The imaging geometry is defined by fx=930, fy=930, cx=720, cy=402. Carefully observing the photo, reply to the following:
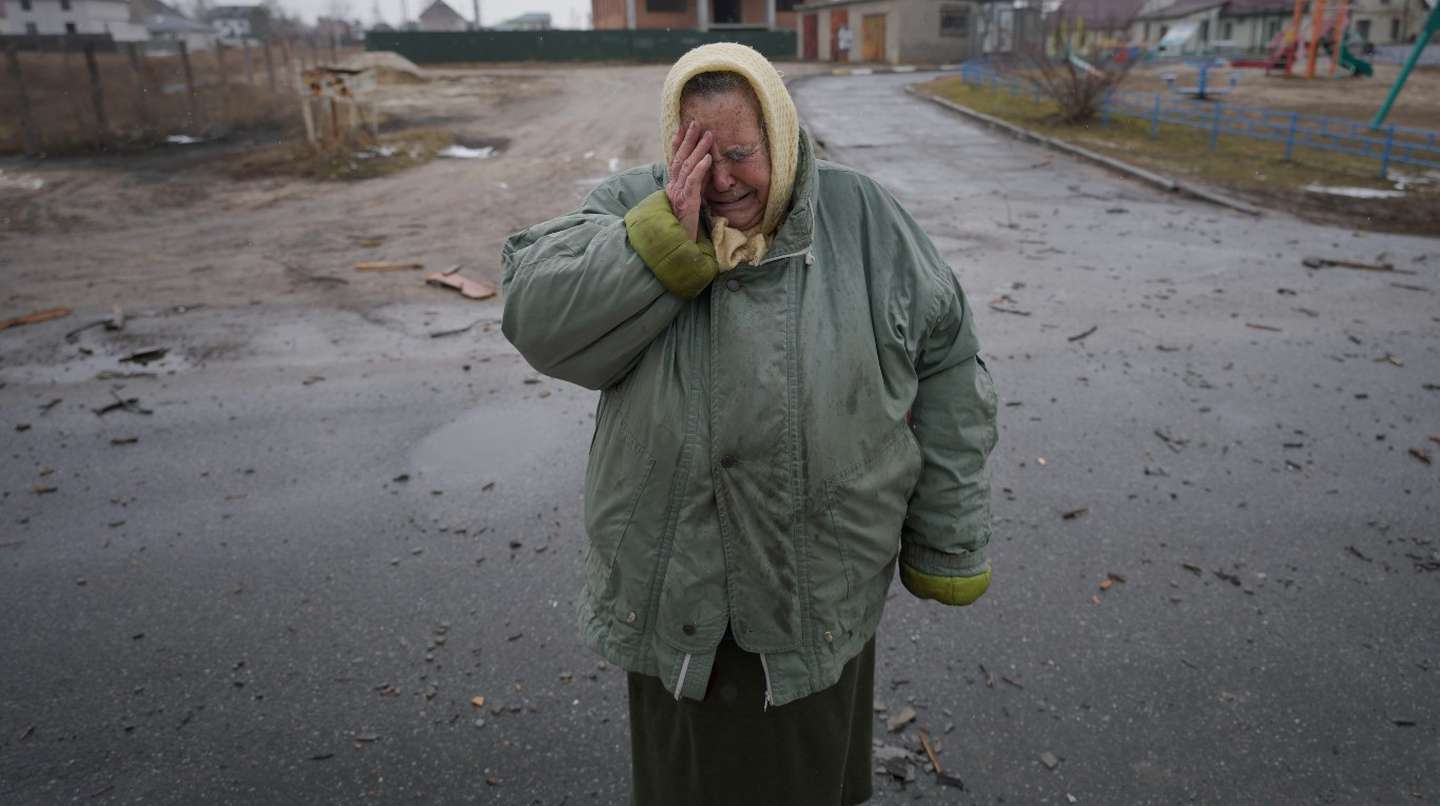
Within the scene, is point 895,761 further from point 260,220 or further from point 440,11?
point 440,11

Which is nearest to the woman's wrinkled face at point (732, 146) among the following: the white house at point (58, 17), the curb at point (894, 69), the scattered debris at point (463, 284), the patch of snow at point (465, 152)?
the scattered debris at point (463, 284)

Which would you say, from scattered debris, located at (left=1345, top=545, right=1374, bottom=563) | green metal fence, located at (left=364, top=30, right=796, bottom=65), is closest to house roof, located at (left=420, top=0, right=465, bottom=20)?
green metal fence, located at (left=364, top=30, right=796, bottom=65)

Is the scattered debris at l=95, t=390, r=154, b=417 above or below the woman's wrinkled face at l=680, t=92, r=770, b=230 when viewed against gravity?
below

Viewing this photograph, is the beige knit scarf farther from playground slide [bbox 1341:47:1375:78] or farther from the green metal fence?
the green metal fence

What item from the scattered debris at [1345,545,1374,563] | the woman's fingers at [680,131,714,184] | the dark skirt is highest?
the woman's fingers at [680,131,714,184]

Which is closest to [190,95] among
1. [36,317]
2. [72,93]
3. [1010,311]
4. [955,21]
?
[72,93]

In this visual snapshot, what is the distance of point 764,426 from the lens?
1815mm

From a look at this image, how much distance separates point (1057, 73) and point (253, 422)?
2189 cm

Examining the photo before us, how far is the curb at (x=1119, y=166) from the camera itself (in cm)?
1191

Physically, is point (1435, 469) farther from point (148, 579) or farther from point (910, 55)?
point (910, 55)

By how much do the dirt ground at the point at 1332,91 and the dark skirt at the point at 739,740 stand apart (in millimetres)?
22815

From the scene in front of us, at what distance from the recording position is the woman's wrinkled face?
179 centimetres

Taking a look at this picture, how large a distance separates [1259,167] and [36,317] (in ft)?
52.3

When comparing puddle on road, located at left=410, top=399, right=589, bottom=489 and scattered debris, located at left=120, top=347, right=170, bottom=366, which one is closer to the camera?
puddle on road, located at left=410, top=399, right=589, bottom=489
